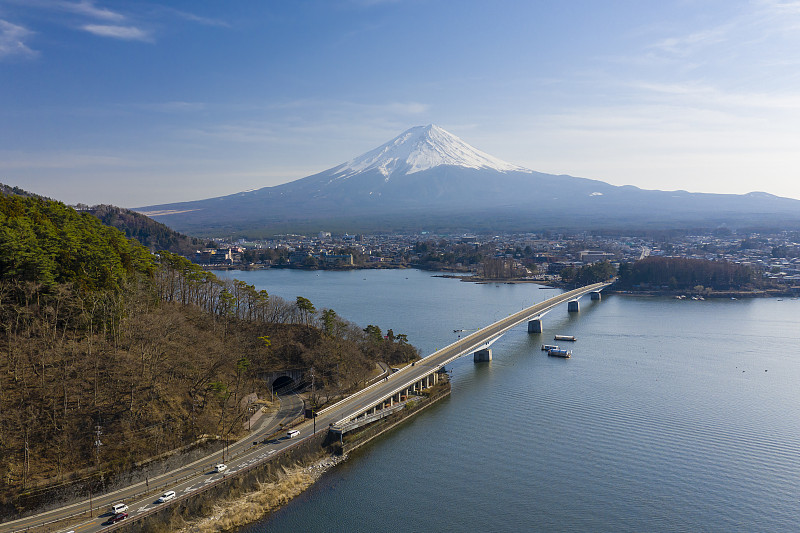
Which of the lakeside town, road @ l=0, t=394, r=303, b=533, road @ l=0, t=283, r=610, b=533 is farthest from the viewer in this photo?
the lakeside town

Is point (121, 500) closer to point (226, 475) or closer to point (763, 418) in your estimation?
point (226, 475)

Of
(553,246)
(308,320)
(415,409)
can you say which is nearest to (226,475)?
(415,409)

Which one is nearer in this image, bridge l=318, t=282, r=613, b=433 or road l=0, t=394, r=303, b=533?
road l=0, t=394, r=303, b=533

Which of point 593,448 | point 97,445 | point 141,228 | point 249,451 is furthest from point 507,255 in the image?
point 97,445

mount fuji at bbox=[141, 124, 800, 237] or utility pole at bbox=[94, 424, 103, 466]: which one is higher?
mount fuji at bbox=[141, 124, 800, 237]

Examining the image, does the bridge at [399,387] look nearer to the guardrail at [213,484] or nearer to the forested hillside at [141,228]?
the guardrail at [213,484]

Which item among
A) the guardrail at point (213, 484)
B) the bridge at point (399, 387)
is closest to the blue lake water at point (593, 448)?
the bridge at point (399, 387)

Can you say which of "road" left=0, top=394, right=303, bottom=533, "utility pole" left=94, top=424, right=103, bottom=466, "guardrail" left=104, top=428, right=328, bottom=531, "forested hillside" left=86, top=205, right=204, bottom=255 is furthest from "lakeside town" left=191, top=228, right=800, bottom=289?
"utility pole" left=94, top=424, right=103, bottom=466

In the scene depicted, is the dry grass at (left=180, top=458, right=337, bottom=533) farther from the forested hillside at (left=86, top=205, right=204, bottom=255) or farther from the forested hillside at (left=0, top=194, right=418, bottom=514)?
the forested hillside at (left=86, top=205, right=204, bottom=255)
